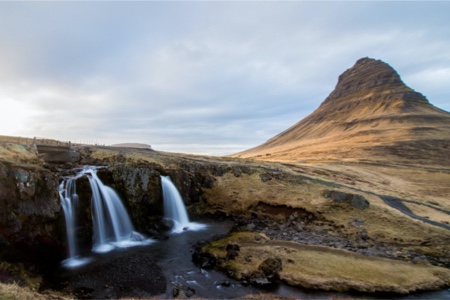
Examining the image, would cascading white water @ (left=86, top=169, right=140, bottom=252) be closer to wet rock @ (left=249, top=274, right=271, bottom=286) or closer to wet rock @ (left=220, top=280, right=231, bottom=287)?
wet rock @ (left=220, top=280, right=231, bottom=287)

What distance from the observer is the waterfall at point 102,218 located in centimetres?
2789

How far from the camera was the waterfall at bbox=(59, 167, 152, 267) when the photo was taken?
91.5 feet

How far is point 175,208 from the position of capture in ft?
136

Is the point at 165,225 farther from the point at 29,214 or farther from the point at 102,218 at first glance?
the point at 29,214

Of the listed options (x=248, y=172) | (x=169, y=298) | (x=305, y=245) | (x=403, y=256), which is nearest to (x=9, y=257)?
(x=169, y=298)

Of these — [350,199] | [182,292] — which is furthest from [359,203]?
[182,292]

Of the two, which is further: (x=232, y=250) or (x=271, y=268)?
(x=232, y=250)

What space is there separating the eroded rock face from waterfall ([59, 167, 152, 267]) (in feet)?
5.55

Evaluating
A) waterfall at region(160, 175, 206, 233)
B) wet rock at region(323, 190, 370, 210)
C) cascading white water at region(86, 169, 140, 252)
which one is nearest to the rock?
wet rock at region(323, 190, 370, 210)

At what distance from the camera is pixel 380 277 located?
22.2 metres

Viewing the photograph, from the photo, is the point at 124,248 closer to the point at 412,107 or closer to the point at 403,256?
the point at 403,256

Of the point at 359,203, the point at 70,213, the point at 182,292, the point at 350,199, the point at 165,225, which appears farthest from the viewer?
the point at 350,199

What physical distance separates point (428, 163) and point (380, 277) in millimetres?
113434

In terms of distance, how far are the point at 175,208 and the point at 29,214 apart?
20491 millimetres
